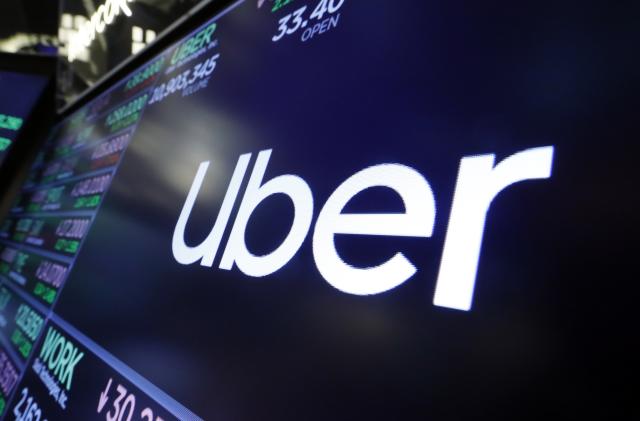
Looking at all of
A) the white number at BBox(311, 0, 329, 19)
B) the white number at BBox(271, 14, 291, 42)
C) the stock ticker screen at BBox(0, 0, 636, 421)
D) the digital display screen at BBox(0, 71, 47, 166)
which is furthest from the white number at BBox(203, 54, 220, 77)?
the digital display screen at BBox(0, 71, 47, 166)

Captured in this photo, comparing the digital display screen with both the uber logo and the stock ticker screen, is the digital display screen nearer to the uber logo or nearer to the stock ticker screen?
the stock ticker screen

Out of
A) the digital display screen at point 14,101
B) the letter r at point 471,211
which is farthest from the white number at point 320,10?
the digital display screen at point 14,101

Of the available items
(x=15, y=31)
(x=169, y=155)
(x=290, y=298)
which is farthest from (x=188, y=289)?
(x=15, y=31)

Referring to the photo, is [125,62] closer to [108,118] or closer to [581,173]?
[108,118]

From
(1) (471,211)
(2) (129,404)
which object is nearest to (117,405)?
(2) (129,404)

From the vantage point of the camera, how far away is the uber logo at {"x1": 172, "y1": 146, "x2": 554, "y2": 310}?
43cm

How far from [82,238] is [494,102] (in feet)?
4.51

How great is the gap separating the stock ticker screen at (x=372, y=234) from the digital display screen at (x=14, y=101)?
218 cm

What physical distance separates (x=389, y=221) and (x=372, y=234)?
30 mm

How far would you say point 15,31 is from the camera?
272 cm

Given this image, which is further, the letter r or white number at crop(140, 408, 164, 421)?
white number at crop(140, 408, 164, 421)

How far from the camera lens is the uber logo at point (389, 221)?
43 centimetres

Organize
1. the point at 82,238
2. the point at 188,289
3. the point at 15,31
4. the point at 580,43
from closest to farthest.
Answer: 1. the point at 580,43
2. the point at 188,289
3. the point at 82,238
4. the point at 15,31

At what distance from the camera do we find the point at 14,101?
2.71 m
